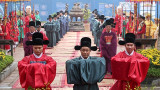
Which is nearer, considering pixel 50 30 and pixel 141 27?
Result: pixel 141 27

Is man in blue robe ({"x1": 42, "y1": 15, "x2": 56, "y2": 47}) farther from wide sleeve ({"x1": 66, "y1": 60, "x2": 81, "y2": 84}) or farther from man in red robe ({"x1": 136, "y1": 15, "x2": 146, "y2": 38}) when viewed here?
wide sleeve ({"x1": 66, "y1": 60, "x2": 81, "y2": 84})

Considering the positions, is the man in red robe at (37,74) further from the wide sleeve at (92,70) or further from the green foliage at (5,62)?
the green foliage at (5,62)

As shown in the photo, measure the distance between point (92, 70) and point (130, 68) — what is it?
2.60 ft

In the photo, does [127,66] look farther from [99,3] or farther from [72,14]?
[99,3]

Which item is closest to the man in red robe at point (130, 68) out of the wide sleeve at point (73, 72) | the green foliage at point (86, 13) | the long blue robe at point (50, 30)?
the wide sleeve at point (73, 72)

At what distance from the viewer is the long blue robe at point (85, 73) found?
17.8ft

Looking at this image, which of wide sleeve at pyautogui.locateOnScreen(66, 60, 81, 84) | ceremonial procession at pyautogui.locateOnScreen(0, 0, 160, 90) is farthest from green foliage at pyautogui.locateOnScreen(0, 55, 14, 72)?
wide sleeve at pyautogui.locateOnScreen(66, 60, 81, 84)

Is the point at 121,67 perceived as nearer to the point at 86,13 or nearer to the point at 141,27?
the point at 141,27

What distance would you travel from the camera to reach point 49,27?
631 inches

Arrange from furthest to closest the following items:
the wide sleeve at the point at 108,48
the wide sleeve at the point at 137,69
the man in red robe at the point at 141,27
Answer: the man in red robe at the point at 141,27 → the wide sleeve at the point at 108,48 → the wide sleeve at the point at 137,69

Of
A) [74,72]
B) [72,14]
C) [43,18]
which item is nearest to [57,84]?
[74,72]

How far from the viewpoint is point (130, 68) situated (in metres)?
5.84

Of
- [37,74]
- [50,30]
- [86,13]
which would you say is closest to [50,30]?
[50,30]

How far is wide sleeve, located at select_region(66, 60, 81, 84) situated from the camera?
17.9 ft
